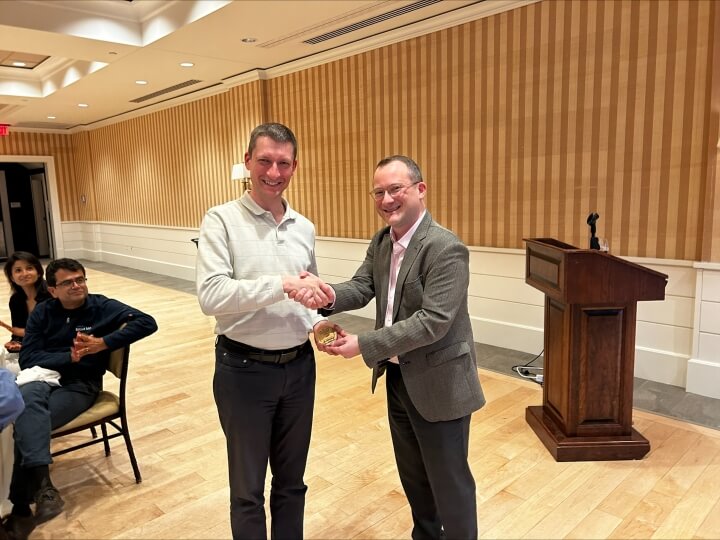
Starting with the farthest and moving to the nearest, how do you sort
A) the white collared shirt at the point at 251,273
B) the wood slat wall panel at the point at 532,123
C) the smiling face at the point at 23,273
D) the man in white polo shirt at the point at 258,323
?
the wood slat wall panel at the point at 532,123
the smiling face at the point at 23,273
the man in white polo shirt at the point at 258,323
the white collared shirt at the point at 251,273

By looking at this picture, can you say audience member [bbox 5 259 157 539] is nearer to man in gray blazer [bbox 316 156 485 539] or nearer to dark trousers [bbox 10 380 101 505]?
dark trousers [bbox 10 380 101 505]

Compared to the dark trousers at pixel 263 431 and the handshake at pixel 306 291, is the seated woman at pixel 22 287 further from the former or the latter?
the handshake at pixel 306 291

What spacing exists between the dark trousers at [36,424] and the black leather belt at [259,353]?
1187 millimetres

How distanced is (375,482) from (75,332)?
184 centimetres

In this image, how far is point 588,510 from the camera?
2.62 m

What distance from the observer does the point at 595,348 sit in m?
3.08

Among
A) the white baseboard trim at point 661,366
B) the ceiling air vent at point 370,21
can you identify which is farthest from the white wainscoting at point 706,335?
the ceiling air vent at point 370,21

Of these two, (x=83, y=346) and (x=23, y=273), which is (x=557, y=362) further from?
(x=23, y=273)

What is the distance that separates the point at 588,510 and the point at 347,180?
4.91 m

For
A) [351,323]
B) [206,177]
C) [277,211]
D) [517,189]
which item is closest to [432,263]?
[277,211]

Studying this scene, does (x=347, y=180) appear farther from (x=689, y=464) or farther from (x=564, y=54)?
(x=689, y=464)

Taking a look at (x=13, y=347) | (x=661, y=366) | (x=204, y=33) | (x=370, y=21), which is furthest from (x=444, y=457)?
(x=204, y=33)

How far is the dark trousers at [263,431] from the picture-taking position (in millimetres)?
1912

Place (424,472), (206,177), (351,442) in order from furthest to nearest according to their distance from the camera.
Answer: (206,177), (351,442), (424,472)
